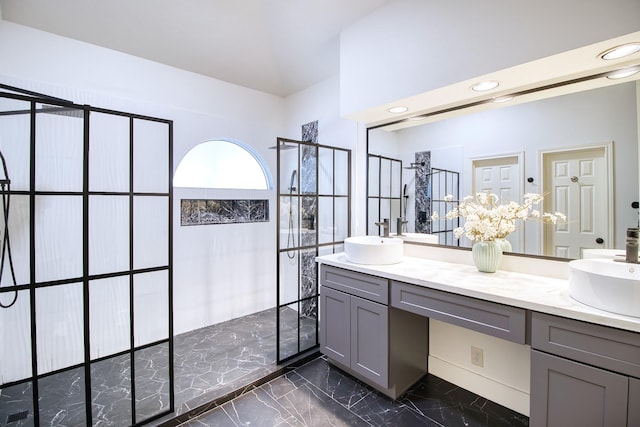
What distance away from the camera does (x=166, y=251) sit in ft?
6.24

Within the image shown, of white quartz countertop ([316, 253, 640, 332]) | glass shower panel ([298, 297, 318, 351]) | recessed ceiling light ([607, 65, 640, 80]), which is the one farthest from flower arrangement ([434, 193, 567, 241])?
glass shower panel ([298, 297, 318, 351])

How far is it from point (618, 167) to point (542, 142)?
1.21ft

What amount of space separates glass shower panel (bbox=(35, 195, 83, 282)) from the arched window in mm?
1119

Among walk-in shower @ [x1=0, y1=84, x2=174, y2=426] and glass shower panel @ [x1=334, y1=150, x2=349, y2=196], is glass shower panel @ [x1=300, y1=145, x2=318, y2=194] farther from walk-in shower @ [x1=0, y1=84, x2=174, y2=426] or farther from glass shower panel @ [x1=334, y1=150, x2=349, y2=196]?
walk-in shower @ [x1=0, y1=84, x2=174, y2=426]

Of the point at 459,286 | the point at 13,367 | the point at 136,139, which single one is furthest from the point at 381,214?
the point at 13,367

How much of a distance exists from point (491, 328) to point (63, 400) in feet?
8.81

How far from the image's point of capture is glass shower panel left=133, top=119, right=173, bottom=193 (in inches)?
71.9

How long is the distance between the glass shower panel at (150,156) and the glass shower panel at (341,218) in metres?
1.52

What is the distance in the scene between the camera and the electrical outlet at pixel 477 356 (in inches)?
80.1

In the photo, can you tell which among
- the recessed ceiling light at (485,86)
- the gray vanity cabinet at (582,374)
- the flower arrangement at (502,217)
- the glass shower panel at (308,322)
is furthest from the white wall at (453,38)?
the glass shower panel at (308,322)

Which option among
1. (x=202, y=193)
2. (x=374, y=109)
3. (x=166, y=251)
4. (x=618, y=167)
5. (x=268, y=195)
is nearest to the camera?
(x=618, y=167)

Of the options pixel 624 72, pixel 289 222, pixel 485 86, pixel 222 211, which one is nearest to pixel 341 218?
pixel 289 222

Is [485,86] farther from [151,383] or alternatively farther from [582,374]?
[151,383]

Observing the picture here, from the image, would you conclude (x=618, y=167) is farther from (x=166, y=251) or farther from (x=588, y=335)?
(x=166, y=251)
